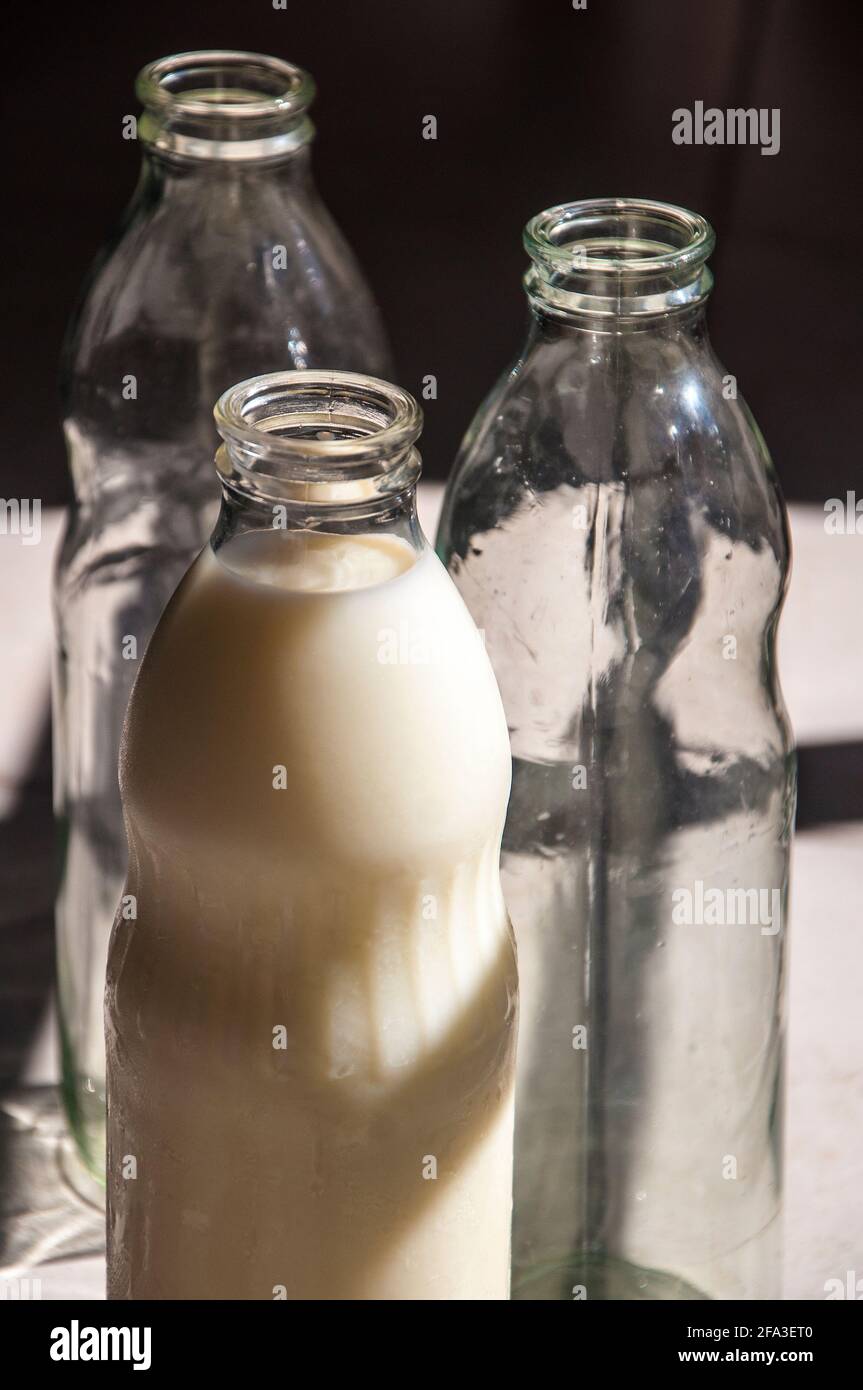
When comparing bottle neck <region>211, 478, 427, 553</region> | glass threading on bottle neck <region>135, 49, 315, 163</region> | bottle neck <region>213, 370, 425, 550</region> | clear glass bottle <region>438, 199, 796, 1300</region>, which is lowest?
clear glass bottle <region>438, 199, 796, 1300</region>

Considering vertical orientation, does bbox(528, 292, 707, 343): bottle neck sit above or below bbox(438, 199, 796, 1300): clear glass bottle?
above

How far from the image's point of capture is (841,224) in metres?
1.68

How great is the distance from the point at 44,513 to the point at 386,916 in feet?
2.71

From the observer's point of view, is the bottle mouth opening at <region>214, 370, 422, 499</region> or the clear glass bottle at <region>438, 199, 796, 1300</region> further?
the clear glass bottle at <region>438, 199, 796, 1300</region>

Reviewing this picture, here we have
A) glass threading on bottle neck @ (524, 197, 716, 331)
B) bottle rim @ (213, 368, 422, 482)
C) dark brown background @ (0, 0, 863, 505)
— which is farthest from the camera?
dark brown background @ (0, 0, 863, 505)

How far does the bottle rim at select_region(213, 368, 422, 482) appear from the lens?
457 mm

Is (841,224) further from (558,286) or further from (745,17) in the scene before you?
(558,286)

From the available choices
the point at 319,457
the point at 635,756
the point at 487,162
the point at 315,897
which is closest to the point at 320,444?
the point at 319,457

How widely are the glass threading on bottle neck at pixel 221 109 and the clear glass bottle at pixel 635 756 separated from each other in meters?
0.15

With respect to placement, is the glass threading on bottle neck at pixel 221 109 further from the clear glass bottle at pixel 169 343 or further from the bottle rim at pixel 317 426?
the bottle rim at pixel 317 426

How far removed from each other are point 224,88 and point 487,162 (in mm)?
1084

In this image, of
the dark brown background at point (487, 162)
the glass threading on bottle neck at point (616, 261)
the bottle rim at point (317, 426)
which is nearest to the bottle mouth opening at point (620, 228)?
the glass threading on bottle neck at point (616, 261)

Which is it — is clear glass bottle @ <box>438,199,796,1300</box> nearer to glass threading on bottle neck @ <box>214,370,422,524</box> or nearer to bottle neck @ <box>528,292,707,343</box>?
bottle neck @ <box>528,292,707,343</box>

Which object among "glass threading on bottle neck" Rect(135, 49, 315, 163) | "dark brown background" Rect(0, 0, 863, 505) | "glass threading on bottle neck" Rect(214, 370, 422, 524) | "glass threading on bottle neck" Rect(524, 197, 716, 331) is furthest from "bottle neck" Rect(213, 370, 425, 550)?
"dark brown background" Rect(0, 0, 863, 505)
